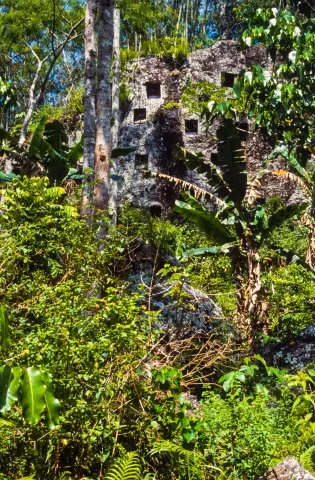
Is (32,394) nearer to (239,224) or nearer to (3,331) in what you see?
(3,331)

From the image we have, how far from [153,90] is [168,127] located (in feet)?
7.89

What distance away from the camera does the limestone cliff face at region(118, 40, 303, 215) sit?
21.5m

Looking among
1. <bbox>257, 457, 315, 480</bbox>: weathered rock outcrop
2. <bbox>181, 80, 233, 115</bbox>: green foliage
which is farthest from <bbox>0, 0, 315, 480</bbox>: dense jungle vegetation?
<bbox>181, 80, 233, 115</bbox>: green foliage

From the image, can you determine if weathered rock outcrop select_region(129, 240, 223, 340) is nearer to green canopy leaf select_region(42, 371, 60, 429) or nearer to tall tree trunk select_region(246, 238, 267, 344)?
tall tree trunk select_region(246, 238, 267, 344)

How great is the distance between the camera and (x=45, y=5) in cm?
1753

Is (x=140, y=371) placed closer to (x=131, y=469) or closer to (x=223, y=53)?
(x=131, y=469)

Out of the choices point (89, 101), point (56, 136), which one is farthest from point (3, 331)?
point (56, 136)

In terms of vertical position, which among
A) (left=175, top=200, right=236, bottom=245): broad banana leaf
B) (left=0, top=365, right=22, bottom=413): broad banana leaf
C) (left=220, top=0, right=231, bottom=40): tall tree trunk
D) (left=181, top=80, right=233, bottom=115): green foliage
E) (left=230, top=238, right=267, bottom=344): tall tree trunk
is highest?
(left=220, top=0, right=231, bottom=40): tall tree trunk

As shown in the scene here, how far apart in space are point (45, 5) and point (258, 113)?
12120 mm

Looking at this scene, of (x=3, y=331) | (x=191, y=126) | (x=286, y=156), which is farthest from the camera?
(x=191, y=126)

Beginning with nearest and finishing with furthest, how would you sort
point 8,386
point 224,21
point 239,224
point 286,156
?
point 8,386 → point 239,224 → point 286,156 → point 224,21

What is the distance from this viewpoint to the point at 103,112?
831 cm

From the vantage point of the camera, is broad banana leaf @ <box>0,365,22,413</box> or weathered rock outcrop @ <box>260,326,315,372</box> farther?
weathered rock outcrop @ <box>260,326,315,372</box>

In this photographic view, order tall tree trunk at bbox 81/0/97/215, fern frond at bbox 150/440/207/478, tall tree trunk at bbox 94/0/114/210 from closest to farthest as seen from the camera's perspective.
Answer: fern frond at bbox 150/440/207/478, tall tree trunk at bbox 94/0/114/210, tall tree trunk at bbox 81/0/97/215
